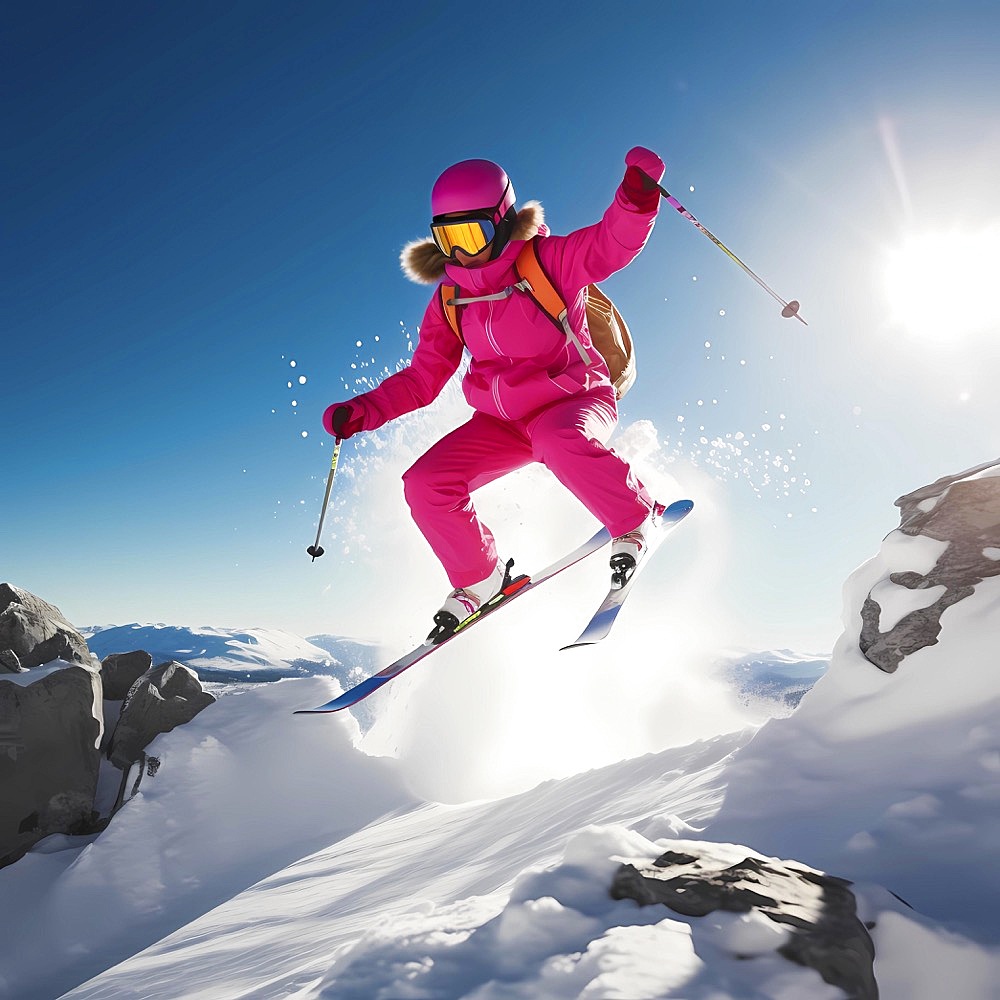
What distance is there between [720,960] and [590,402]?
3123 millimetres

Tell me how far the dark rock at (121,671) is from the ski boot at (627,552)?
1527cm

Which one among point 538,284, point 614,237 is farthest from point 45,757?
point 614,237

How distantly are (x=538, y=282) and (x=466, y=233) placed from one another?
537 mm

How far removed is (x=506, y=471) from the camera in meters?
4.43

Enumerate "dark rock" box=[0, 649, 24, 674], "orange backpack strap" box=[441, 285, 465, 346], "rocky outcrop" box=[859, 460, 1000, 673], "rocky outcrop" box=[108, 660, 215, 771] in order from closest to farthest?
"rocky outcrop" box=[859, 460, 1000, 673]
"orange backpack strap" box=[441, 285, 465, 346]
"dark rock" box=[0, 649, 24, 674]
"rocky outcrop" box=[108, 660, 215, 771]

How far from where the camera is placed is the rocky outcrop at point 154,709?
40.7 ft

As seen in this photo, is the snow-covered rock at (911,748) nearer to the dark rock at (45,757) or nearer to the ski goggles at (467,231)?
the ski goggles at (467,231)

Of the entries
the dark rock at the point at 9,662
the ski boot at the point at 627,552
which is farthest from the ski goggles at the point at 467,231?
the dark rock at the point at 9,662

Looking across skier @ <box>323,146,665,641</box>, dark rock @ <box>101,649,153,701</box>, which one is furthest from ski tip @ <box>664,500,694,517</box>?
dark rock @ <box>101,649,153,701</box>

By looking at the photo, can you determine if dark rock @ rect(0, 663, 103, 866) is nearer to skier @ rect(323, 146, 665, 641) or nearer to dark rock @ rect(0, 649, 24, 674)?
dark rock @ rect(0, 649, 24, 674)

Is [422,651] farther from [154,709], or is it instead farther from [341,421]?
[154,709]

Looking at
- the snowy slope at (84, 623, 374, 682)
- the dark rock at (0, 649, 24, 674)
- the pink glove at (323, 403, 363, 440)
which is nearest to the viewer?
the pink glove at (323, 403, 363, 440)

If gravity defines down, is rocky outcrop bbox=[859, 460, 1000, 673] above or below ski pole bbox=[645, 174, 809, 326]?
below

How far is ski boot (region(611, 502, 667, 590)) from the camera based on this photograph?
3.84 meters
